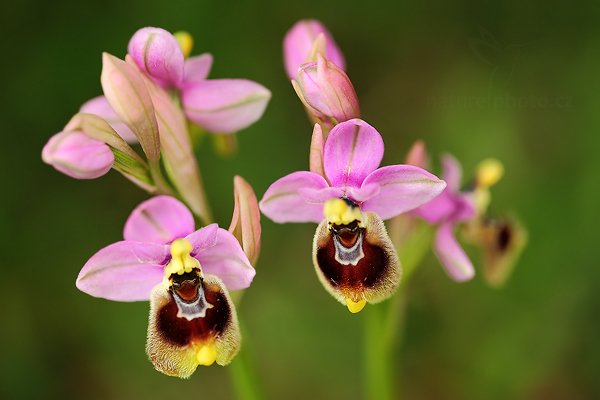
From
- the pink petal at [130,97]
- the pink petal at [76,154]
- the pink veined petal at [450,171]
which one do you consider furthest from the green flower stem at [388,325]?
the pink petal at [76,154]

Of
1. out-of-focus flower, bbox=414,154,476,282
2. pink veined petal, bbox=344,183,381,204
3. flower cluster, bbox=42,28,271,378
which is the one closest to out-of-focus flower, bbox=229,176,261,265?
flower cluster, bbox=42,28,271,378

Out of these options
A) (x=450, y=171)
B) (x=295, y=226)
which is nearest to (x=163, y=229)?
(x=450, y=171)

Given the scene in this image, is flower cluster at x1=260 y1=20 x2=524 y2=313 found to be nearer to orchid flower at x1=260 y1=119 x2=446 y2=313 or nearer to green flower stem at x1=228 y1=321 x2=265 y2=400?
orchid flower at x1=260 y1=119 x2=446 y2=313

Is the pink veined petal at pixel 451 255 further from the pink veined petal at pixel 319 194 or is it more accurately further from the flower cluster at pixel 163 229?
the flower cluster at pixel 163 229

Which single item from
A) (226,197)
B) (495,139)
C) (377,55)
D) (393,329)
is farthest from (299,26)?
(377,55)

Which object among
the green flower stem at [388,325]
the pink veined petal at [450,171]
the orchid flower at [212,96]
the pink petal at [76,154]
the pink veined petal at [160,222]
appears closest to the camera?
the pink petal at [76,154]
